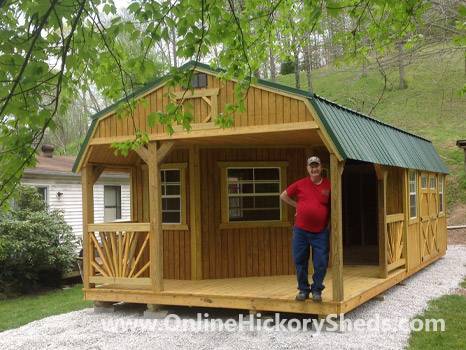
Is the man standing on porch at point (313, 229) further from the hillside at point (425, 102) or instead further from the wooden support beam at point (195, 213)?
the hillside at point (425, 102)

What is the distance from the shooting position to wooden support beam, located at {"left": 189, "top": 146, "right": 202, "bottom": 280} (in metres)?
8.65

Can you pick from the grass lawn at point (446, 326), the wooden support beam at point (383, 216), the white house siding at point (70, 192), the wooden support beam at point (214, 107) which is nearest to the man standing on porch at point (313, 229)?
the grass lawn at point (446, 326)

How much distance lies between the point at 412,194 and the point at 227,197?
3.81 m

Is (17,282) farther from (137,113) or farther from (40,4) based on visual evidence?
(40,4)

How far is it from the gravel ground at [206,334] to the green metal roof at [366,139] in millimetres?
2108

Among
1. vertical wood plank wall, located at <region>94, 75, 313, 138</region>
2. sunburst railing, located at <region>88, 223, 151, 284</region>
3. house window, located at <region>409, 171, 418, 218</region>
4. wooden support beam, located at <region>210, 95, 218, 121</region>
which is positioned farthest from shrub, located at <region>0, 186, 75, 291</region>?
house window, located at <region>409, 171, 418, 218</region>

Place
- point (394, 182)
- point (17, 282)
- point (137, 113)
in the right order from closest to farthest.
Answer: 1. point (137, 113)
2. point (394, 182)
3. point (17, 282)

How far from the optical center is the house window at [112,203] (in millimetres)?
15641

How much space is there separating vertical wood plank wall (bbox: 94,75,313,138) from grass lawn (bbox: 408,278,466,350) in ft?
9.59

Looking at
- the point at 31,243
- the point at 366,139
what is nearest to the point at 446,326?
the point at 366,139

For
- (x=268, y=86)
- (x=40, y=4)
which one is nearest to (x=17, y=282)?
(x=268, y=86)

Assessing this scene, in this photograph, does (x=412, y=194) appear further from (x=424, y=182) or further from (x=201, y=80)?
(x=201, y=80)

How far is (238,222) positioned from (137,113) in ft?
8.04

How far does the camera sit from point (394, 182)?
948 centimetres
